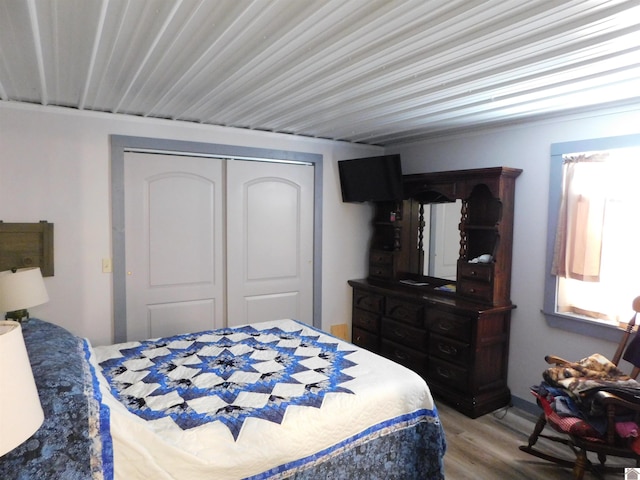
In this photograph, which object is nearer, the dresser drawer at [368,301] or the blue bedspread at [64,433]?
the blue bedspread at [64,433]

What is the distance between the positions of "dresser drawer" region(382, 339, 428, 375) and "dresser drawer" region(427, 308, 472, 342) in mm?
297

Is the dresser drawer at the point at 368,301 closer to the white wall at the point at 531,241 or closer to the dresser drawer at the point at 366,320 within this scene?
the dresser drawer at the point at 366,320

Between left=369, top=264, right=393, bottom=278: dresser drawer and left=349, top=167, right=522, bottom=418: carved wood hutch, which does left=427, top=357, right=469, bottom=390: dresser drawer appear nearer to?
left=349, top=167, right=522, bottom=418: carved wood hutch

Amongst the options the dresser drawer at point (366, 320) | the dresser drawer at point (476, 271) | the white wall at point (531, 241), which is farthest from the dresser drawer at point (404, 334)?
the white wall at point (531, 241)

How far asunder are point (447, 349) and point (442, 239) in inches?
42.0

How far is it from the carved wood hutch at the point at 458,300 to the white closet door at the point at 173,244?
5.02 feet

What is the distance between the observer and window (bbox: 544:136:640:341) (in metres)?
2.72

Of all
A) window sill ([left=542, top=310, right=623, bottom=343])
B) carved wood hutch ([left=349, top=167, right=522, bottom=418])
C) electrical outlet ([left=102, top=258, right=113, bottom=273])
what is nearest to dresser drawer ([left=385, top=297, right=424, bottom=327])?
carved wood hutch ([left=349, top=167, right=522, bottom=418])

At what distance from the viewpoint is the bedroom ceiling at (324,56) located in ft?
5.06

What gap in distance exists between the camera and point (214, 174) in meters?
3.59

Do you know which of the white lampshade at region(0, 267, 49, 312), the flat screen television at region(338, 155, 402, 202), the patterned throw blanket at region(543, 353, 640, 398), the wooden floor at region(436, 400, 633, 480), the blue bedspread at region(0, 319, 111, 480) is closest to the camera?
the blue bedspread at region(0, 319, 111, 480)

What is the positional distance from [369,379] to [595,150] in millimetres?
2227

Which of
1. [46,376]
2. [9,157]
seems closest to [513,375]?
[46,376]

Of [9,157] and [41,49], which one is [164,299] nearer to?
[9,157]
